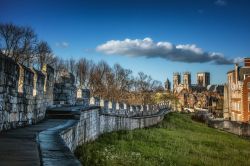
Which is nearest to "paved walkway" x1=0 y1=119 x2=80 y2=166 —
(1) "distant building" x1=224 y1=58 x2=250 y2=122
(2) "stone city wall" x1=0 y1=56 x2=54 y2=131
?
(2) "stone city wall" x1=0 y1=56 x2=54 y2=131

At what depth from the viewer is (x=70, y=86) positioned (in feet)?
46.9

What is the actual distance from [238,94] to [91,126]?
1808 inches

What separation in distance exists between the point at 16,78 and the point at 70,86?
252 inches

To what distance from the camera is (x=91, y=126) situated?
12078mm

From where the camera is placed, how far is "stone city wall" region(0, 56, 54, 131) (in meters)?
7.24

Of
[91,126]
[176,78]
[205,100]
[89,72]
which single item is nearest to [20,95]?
[91,126]

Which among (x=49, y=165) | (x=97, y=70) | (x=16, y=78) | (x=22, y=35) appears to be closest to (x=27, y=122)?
(x=16, y=78)

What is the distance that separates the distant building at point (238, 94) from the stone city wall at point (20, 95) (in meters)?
43.9

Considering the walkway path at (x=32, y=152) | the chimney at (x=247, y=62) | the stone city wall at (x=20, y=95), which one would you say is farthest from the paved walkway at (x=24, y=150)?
the chimney at (x=247, y=62)

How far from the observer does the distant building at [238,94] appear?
50.5m

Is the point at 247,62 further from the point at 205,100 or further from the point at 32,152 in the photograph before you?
the point at 32,152

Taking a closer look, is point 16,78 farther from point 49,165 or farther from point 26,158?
point 49,165

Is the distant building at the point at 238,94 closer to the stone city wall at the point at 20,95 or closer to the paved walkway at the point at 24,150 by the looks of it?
the stone city wall at the point at 20,95

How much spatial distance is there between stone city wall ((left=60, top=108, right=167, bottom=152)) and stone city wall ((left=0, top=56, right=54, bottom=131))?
125 cm
